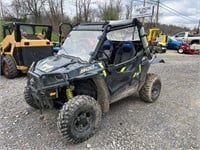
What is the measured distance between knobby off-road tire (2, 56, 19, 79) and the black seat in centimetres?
465

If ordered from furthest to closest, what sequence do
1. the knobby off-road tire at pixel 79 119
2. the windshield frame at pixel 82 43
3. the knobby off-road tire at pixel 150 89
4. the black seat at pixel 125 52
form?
the knobby off-road tire at pixel 150 89, the black seat at pixel 125 52, the windshield frame at pixel 82 43, the knobby off-road tire at pixel 79 119

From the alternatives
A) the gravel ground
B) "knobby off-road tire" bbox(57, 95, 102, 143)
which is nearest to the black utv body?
"knobby off-road tire" bbox(57, 95, 102, 143)

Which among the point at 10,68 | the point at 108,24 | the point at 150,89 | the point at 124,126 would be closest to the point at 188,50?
the point at 150,89

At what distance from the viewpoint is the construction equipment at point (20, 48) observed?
768 centimetres

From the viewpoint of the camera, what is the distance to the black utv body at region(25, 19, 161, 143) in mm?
3555

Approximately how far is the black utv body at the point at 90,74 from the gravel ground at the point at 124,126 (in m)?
0.31

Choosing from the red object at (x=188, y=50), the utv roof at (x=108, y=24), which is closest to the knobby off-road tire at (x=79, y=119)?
the utv roof at (x=108, y=24)

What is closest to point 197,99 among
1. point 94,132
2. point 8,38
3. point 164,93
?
point 164,93

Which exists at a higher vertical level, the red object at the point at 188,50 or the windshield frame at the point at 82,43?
the windshield frame at the point at 82,43

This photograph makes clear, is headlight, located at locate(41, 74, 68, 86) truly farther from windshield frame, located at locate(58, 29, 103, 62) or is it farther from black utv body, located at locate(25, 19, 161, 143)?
windshield frame, located at locate(58, 29, 103, 62)

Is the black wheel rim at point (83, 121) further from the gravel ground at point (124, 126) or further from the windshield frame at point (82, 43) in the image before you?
the windshield frame at point (82, 43)

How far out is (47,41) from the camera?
8398mm

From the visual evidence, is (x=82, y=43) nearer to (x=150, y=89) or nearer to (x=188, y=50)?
(x=150, y=89)

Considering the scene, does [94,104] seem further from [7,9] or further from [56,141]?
[7,9]
